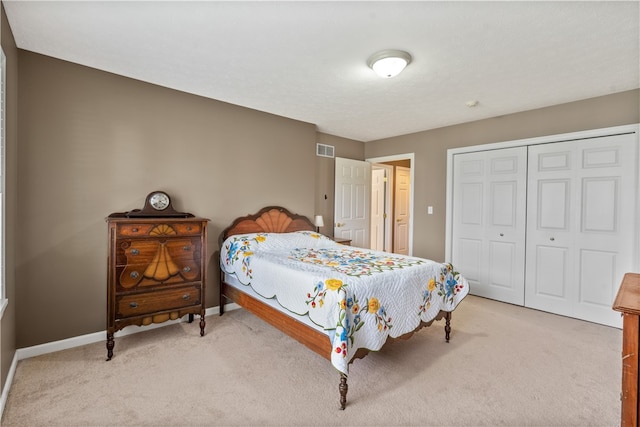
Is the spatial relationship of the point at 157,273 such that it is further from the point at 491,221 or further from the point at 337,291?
the point at 491,221

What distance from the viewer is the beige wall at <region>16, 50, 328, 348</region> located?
2.50m

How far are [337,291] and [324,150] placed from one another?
10.8ft

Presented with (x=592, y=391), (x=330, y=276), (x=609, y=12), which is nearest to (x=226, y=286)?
(x=330, y=276)

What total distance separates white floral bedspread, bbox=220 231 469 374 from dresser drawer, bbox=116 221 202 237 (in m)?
0.54

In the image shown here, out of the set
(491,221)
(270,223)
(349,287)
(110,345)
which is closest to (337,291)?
(349,287)

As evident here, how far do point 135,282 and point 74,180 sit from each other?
1.03 metres

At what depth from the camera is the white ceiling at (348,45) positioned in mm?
1904

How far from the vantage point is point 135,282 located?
8.49ft

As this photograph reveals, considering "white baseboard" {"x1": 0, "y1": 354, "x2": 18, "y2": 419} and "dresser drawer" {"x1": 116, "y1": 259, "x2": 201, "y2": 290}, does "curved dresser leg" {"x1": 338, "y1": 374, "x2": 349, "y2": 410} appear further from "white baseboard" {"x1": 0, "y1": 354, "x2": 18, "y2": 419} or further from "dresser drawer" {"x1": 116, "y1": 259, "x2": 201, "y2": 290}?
"white baseboard" {"x1": 0, "y1": 354, "x2": 18, "y2": 419}

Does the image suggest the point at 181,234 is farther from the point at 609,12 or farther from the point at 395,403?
the point at 609,12

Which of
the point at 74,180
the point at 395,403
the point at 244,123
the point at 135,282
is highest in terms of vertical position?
the point at 244,123

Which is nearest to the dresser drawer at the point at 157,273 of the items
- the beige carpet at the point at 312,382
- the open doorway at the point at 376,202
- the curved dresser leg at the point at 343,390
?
the beige carpet at the point at 312,382

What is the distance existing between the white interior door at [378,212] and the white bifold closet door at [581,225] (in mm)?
2689

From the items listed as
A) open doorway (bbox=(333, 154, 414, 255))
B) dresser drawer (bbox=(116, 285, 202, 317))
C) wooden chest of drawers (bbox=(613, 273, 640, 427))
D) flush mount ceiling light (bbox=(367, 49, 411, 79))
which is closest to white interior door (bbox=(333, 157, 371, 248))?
open doorway (bbox=(333, 154, 414, 255))
